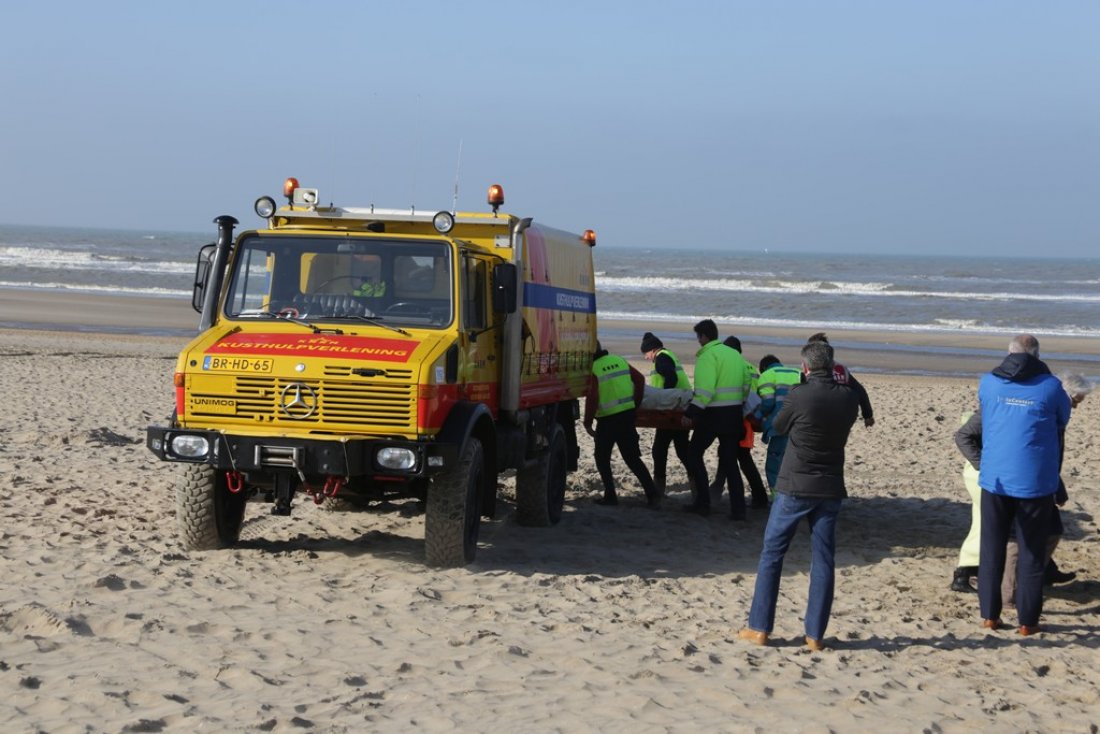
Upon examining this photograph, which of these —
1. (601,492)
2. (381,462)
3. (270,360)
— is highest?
(270,360)

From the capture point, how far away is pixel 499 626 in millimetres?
7426

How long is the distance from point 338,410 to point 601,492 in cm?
531

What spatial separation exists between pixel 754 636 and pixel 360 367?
288cm

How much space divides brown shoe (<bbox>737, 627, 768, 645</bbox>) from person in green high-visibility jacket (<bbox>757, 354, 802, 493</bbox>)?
13.5ft

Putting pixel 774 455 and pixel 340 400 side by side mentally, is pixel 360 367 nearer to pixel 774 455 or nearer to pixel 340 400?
pixel 340 400

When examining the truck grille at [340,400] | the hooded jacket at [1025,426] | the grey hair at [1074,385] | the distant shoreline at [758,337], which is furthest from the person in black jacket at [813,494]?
the distant shoreline at [758,337]

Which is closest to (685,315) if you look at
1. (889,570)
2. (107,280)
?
(107,280)

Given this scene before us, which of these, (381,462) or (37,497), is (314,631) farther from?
(37,497)

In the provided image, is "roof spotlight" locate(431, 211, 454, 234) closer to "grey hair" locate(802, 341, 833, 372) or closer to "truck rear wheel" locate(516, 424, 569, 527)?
"truck rear wheel" locate(516, 424, 569, 527)

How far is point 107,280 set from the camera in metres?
54.8

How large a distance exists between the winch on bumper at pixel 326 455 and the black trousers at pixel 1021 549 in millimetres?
3305

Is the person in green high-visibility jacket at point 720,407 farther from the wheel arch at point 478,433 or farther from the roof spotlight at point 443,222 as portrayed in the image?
the roof spotlight at point 443,222

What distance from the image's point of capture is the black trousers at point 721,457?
1159cm

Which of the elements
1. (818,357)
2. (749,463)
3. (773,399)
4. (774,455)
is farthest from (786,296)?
(818,357)
